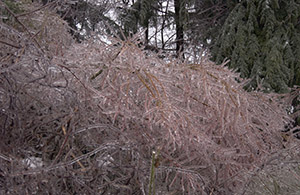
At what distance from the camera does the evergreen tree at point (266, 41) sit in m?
7.36

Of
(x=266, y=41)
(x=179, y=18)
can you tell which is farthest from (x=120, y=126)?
(x=179, y=18)

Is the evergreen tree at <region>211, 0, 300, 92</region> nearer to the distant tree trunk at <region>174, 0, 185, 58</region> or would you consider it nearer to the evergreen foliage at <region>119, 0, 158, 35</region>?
the distant tree trunk at <region>174, 0, 185, 58</region>

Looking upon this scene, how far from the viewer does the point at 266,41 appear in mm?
7660

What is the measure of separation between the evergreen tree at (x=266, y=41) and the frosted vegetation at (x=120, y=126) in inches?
222

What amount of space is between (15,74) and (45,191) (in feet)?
1.81

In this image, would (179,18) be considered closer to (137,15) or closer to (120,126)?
(137,15)

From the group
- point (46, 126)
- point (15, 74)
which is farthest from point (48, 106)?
point (15, 74)

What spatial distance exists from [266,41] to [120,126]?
6.70 m

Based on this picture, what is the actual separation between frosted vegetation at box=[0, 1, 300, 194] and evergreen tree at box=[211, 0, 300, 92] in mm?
5649

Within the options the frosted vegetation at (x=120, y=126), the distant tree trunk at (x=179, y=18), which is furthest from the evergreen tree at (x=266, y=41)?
the frosted vegetation at (x=120, y=126)

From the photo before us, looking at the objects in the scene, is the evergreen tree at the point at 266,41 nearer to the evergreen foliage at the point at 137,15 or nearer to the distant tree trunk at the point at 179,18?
the distant tree trunk at the point at 179,18

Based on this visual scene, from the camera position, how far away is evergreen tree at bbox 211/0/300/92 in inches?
290

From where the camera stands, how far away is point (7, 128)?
1.53 meters

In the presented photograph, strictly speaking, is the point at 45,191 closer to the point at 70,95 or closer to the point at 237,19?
the point at 70,95
